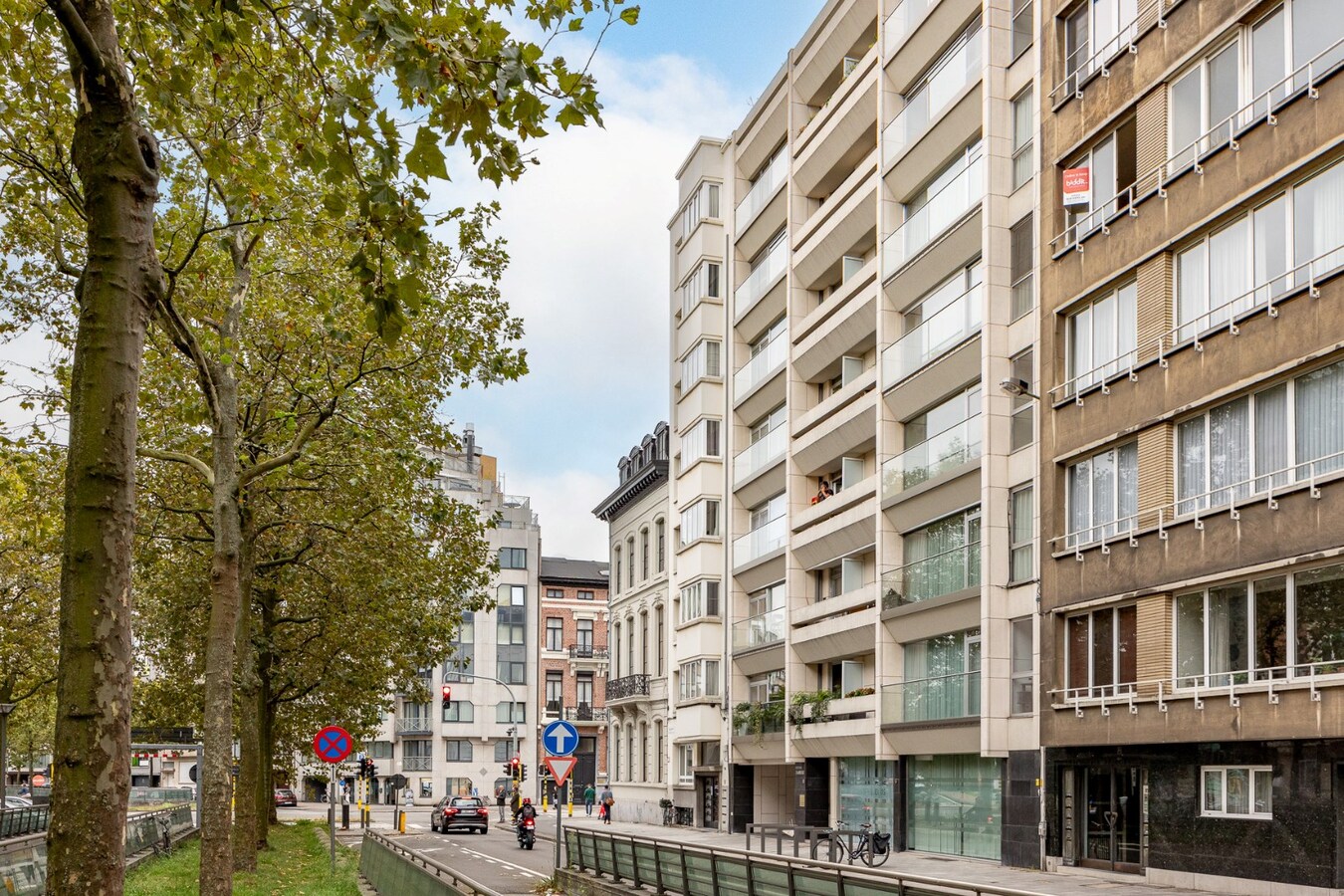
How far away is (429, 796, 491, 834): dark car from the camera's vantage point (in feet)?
197

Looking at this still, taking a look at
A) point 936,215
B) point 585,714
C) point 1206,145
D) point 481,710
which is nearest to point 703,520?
point 936,215

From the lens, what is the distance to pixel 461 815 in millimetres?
59969

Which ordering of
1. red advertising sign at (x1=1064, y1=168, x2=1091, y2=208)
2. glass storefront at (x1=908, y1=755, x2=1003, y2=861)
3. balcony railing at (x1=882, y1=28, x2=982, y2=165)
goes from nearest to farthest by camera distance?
red advertising sign at (x1=1064, y1=168, x2=1091, y2=208) → glass storefront at (x1=908, y1=755, x2=1003, y2=861) → balcony railing at (x1=882, y1=28, x2=982, y2=165)

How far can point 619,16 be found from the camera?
28.0 ft

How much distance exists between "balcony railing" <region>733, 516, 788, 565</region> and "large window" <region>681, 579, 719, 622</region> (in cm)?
212

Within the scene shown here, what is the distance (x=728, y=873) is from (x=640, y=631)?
46.6 metres

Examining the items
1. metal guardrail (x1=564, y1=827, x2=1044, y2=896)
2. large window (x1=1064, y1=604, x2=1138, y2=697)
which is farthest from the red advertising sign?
metal guardrail (x1=564, y1=827, x2=1044, y2=896)

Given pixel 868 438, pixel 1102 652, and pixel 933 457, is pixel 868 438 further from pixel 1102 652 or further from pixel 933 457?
pixel 1102 652

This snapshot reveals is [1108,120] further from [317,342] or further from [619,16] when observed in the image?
[619,16]

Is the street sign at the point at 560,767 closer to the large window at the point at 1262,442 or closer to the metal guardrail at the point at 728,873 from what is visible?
the metal guardrail at the point at 728,873

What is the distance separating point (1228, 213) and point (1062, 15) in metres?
8.39

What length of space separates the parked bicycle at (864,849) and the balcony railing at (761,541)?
1480cm

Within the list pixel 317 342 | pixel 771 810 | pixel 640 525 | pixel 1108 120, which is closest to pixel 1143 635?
pixel 1108 120

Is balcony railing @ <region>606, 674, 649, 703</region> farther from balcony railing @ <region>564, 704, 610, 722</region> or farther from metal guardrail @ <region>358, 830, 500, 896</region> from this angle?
metal guardrail @ <region>358, 830, 500, 896</region>
